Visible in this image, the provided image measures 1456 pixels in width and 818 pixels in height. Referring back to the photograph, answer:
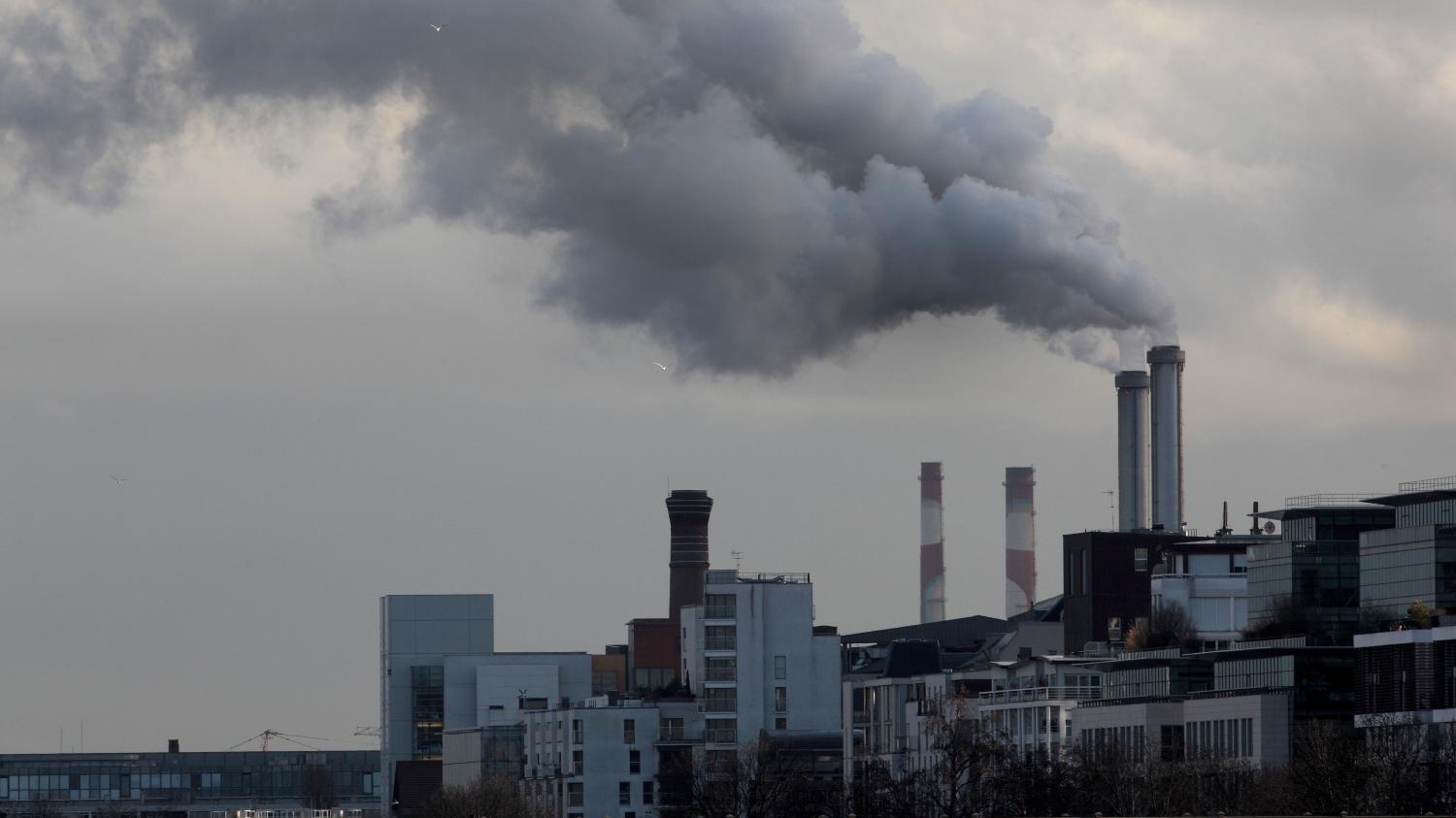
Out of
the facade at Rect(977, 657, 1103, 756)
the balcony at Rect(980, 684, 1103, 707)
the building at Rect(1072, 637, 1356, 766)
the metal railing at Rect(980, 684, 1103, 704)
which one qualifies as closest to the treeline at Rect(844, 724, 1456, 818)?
the building at Rect(1072, 637, 1356, 766)

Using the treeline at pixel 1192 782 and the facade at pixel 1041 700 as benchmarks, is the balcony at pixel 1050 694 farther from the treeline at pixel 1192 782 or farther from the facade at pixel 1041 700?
the treeline at pixel 1192 782

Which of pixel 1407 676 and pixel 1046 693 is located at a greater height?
pixel 1407 676

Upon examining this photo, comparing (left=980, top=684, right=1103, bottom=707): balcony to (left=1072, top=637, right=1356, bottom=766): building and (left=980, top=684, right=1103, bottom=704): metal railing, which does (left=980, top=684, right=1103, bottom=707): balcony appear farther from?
(left=1072, top=637, right=1356, bottom=766): building

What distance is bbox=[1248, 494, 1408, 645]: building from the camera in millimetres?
173750

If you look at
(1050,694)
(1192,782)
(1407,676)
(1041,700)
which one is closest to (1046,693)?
(1050,694)

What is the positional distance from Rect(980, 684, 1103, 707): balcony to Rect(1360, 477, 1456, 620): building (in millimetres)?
20287

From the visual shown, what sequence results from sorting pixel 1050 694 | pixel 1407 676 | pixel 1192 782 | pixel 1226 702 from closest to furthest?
pixel 1192 782 → pixel 1407 676 → pixel 1226 702 → pixel 1050 694

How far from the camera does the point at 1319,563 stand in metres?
→ 175

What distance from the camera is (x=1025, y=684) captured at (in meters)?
193

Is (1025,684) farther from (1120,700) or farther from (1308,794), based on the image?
(1308,794)

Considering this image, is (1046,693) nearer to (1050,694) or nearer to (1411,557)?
(1050,694)

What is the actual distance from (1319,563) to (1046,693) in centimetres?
1871

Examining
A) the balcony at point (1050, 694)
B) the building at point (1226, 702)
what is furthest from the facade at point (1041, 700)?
the building at point (1226, 702)

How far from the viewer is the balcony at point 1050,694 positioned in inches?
7205
